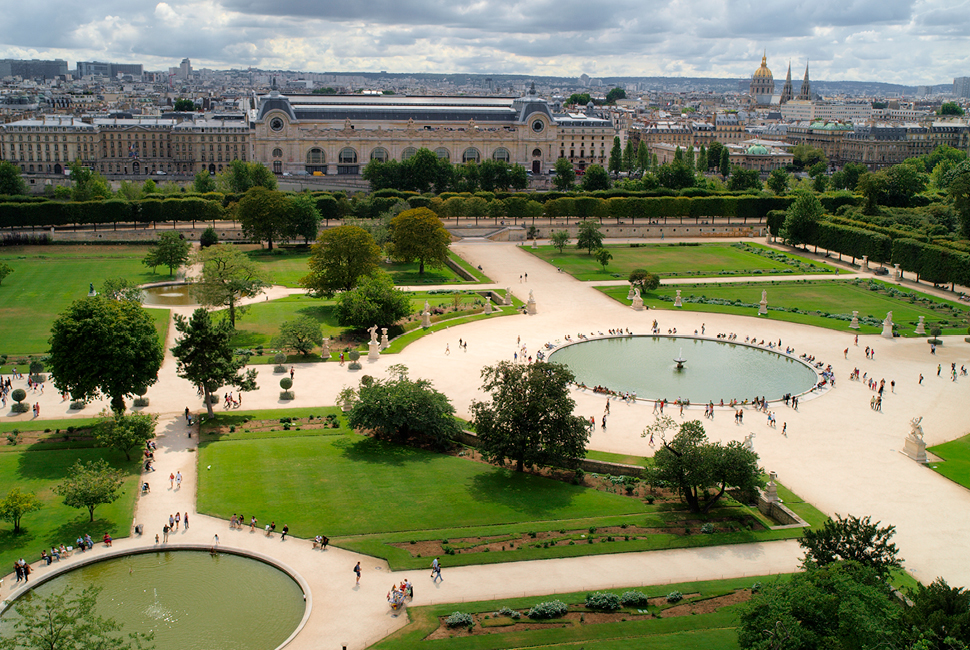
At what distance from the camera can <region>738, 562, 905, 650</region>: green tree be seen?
25.4 metres

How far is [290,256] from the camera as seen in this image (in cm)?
9900

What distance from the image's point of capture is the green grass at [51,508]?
3500 centimetres

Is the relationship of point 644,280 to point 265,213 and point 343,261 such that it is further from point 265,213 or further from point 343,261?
point 265,213

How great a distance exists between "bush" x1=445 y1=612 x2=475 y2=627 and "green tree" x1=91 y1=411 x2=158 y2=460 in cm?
2069

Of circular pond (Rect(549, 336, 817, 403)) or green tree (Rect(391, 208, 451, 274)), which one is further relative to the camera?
green tree (Rect(391, 208, 451, 274))

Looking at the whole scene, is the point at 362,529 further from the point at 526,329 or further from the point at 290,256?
the point at 290,256

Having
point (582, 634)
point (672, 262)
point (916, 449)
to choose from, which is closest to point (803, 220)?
point (672, 262)

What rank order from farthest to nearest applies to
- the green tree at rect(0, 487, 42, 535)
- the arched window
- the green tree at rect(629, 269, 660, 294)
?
the arched window
the green tree at rect(629, 269, 660, 294)
the green tree at rect(0, 487, 42, 535)

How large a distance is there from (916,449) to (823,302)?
35.1 meters

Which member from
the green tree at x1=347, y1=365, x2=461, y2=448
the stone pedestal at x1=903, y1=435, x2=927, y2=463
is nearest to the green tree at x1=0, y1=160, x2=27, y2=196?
the green tree at x1=347, y1=365, x2=461, y2=448

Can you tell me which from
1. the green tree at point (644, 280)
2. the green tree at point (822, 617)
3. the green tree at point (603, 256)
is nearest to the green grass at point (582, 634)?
the green tree at point (822, 617)

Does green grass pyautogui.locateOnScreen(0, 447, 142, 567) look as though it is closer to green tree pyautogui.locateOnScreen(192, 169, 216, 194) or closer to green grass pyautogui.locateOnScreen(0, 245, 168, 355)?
green grass pyautogui.locateOnScreen(0, 245, 168, 355)

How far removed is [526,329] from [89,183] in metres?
79.2

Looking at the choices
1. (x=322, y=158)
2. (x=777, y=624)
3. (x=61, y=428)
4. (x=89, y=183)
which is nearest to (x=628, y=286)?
(x=61, y=428)
